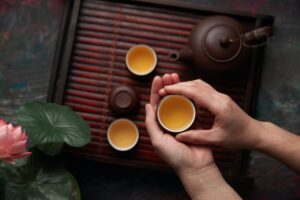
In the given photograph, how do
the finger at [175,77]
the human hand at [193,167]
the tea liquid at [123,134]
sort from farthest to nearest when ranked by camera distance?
the tea liquid at [123,134]
the finger at [175,77]
the human hand at [193,167]

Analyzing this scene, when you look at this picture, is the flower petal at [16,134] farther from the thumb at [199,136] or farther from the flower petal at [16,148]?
the thumb at [199,136]

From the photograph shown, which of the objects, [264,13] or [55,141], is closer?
[55,141]

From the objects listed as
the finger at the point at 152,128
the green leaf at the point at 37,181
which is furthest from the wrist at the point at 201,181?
the green leaf at the point at 37,181

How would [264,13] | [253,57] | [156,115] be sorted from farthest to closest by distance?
[264,13]
[253,57]
[156,115]

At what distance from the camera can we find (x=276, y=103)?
50.5 inches

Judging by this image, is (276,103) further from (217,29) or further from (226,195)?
(226,195)

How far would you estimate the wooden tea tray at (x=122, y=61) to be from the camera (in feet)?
3.89

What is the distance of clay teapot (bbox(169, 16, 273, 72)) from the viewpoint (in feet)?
3.47

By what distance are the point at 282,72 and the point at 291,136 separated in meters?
0.41

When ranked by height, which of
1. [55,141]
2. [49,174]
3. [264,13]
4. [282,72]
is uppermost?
[264,13]

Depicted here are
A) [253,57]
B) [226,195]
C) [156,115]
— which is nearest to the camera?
[226,195]

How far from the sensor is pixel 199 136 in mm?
909

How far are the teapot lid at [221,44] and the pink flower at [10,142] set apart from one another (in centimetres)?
60

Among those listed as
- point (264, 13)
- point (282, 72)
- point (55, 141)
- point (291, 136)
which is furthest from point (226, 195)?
point (264, 13)
